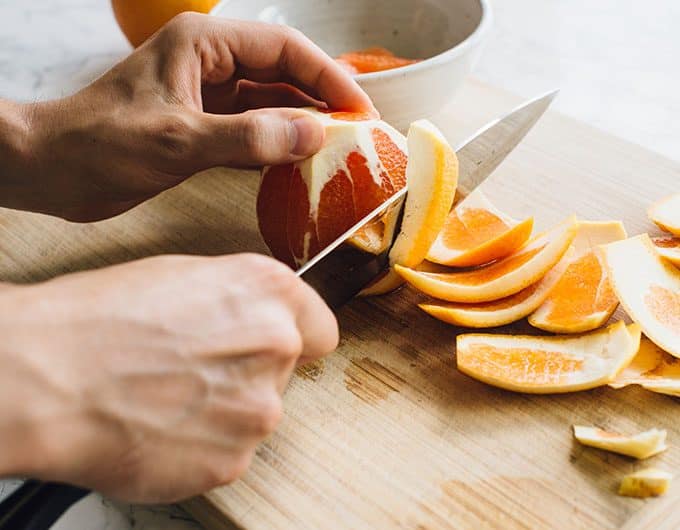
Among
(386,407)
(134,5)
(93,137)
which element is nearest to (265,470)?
(386,407)

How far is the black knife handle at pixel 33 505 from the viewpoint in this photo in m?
0.88

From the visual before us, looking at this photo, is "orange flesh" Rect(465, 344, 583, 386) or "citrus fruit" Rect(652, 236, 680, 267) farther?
"citrus fruit" Rect(652, 236, 680, 267)

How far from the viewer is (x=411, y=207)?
129cm

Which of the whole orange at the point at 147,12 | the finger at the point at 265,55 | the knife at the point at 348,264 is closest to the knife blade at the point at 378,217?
the knife at the point at 348,264

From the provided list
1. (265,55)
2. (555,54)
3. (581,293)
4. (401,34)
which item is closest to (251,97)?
(265,55)

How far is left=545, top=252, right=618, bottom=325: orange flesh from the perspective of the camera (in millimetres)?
1290

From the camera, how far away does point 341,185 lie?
4.29ft

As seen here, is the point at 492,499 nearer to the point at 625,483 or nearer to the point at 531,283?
the point at 625,483

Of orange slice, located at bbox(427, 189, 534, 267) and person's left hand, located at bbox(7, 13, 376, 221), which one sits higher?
person's left hand, located at bbox(7, 13, 376, 221)

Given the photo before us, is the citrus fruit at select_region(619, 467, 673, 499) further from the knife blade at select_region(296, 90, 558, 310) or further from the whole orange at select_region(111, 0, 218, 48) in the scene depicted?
the whole orange at select_region(111, 0, 218, 48)

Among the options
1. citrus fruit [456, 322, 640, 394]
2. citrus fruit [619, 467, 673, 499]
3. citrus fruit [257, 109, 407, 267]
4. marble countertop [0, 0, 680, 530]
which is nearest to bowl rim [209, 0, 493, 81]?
citrus fruit [257, 109, 407, 267]

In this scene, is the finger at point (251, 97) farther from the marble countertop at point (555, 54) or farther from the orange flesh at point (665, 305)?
the orange flesh at point (665, 305)

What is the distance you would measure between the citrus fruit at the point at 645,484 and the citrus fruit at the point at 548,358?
15 cm

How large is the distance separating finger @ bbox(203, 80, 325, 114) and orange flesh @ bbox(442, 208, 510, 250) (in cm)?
40
